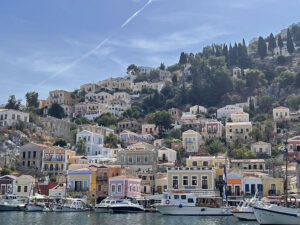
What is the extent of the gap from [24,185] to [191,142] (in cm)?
3785

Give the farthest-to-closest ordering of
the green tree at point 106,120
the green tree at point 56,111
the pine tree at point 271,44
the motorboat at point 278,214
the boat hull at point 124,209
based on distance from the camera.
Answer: the pine tree at point 271,44 < the green tree at point 56,111 < the green tree at point 106,120 < the boat hull at point 124,209 < the motorboat at point 278,214

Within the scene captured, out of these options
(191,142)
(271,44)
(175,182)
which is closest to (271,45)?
(271,44)

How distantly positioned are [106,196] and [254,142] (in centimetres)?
4334

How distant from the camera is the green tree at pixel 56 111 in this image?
12670 cm

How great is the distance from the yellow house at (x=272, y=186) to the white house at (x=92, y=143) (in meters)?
38.1

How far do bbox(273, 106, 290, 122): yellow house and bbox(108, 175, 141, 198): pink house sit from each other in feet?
191

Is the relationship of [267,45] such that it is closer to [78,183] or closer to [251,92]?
[251,92]

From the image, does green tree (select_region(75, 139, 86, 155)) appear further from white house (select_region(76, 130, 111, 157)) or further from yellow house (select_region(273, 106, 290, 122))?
yellow house (select_region(273, 106, 290, 122))

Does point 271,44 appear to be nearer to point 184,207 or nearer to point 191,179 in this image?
point 191,179

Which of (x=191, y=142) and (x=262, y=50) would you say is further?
(x=262, y=50)

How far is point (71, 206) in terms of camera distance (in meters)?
61.7

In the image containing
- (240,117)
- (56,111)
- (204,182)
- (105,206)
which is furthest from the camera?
(56,111)

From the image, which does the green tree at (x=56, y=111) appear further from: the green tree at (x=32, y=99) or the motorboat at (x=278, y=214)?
the motorboat at (x=278, y=214)

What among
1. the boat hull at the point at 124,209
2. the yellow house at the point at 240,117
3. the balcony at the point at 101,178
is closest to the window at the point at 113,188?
the balcony at the point at 101,178
